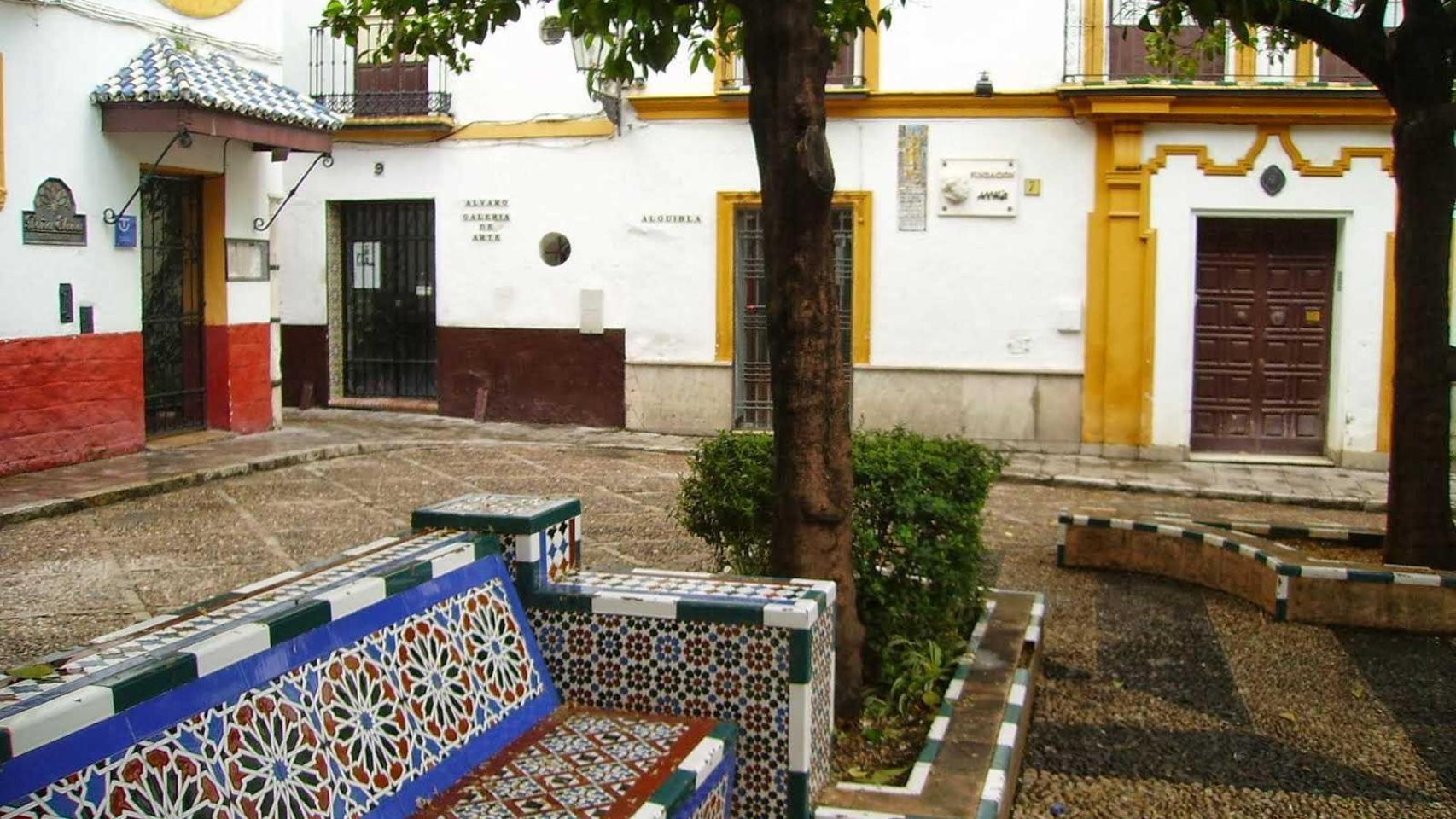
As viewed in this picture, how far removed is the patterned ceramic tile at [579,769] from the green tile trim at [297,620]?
1.52 feet

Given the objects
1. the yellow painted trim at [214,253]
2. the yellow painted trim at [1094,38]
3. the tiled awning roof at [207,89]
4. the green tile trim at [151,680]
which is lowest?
the green tile trim at [151,680]

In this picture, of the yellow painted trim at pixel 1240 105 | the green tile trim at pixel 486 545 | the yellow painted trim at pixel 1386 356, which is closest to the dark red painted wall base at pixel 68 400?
the green tile trim at pixel 486 545

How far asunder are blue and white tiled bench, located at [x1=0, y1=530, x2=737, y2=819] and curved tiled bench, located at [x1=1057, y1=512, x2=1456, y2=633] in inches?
159

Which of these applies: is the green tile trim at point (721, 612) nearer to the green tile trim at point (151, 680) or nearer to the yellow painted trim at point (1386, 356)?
the green tile trim at point (151, 680)

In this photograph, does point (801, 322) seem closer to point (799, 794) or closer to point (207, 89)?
point (799, 794)

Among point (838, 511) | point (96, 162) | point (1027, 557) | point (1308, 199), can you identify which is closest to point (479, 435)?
point (96, 162)

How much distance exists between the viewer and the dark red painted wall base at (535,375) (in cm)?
1510

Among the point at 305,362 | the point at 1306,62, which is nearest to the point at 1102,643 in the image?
the point at 1306,62

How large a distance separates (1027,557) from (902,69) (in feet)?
23.9

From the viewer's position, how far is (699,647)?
12.0 feet

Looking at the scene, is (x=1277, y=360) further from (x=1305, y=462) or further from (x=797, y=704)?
(x=797, y=704)

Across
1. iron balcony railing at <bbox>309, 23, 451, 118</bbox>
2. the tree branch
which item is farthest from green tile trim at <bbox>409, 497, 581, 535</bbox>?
iron balcony railing at <bbox>309, 23, 451, 118</bbox>

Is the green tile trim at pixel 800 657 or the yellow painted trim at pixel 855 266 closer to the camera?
the green tile trim at pixel 800 657

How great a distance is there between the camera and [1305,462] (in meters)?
13.6
